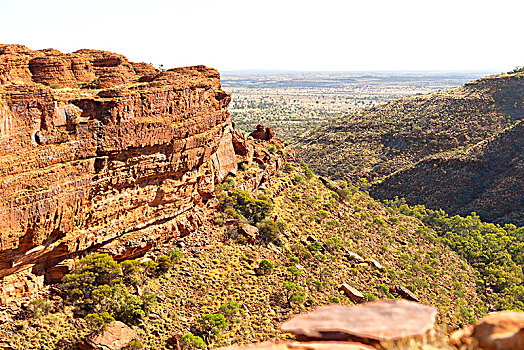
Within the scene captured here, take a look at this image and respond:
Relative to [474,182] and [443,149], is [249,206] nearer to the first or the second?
[474,182]

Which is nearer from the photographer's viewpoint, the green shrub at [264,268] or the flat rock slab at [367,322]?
the flat rock slab at [367,322]

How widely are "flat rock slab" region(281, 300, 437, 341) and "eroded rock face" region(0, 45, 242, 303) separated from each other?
53.9 ft

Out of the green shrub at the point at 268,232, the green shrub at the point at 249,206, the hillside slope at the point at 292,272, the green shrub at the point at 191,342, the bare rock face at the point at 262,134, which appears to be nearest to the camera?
the green shrub at the point at 191,342

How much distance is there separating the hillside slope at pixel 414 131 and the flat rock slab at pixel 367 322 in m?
76.6

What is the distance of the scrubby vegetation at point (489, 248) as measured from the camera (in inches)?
1812

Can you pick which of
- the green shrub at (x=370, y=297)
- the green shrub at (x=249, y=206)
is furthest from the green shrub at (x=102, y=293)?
the green shrub at (x=370, y=297)

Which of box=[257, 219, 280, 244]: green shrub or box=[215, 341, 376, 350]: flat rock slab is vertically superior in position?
box=[215, 341, 376, 350]: flat rock slab

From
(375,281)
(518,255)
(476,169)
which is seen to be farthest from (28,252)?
(476,169)

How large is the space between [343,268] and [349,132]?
7473cm

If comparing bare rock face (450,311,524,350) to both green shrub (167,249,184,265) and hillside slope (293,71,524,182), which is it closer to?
green shrub (167,249,184,265)

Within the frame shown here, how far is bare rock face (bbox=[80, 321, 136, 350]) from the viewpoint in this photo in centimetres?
1980

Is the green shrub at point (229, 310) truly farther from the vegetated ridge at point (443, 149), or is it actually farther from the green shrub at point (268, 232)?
the vegetated ridge at point (443, 149)

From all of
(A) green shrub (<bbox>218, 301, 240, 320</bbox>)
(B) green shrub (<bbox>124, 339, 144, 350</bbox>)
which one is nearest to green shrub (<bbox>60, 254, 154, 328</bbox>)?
(B) green shrub (<bbox>124, 339, 144, 350</bbox>)

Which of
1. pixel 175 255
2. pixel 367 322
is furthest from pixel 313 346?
pixel 175 255
